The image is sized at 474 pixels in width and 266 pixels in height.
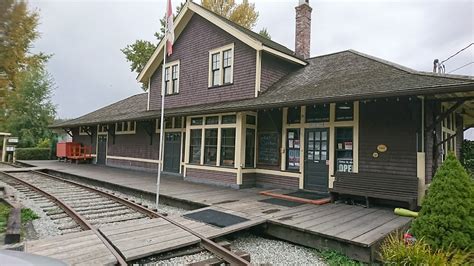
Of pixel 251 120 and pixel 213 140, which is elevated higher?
pixel 251 120

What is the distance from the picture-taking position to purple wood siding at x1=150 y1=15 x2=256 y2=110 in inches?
413

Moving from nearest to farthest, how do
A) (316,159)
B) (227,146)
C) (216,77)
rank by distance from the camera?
(316,159), (227,146), (216,77)

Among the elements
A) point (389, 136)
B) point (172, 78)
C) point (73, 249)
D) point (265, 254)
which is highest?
point (172, 78)

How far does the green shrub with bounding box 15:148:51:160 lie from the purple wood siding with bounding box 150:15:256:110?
14.1 metres

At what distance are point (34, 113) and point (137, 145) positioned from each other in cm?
1966

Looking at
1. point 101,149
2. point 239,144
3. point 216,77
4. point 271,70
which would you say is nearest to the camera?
point 239,144

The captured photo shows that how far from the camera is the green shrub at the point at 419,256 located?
3535mm

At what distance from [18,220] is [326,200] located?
6.31m

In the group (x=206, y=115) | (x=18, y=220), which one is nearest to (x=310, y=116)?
(x=206, y=115)

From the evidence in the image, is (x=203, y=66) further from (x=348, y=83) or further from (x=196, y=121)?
(x=348, y=83)

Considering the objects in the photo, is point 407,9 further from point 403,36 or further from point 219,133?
point 219,133

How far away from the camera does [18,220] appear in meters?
5.02

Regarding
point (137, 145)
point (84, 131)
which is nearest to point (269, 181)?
point (137, 145)

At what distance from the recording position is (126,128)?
52.3 ft
